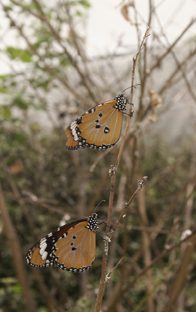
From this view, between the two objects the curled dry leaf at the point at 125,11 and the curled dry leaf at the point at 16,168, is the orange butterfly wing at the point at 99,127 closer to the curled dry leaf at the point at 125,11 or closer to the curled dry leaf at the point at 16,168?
the curled dry leaf at the point at 125,11

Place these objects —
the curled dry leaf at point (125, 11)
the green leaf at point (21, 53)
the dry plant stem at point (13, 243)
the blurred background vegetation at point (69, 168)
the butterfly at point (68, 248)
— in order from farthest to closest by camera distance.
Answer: the blurred background vegetation at point (69, 168) < the green leaf at point (21, 53) < the dry plant stem at point (13, 243) < the curled dry leaf at point (125, 11) < the butterfly at point (68, 248)

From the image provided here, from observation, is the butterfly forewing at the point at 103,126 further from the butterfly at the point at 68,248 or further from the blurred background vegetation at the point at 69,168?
the blurred background vegetation at the point at 69,168

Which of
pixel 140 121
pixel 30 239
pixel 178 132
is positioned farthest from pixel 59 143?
pixel 140 121

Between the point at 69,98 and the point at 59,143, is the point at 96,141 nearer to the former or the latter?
the point at 69,98

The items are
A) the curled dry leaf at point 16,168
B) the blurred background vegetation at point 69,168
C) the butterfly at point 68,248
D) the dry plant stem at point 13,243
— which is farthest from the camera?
the curled dry leaf at point 16,168

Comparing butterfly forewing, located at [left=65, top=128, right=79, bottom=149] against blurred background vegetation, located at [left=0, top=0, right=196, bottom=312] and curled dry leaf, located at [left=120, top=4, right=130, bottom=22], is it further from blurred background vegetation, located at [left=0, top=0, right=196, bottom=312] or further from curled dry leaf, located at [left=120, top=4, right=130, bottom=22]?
blurred background vegetation, located at [left=0, top=0, right=196, bottom=312]

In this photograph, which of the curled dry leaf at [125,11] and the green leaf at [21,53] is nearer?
the curled dry leaf at [125,11]

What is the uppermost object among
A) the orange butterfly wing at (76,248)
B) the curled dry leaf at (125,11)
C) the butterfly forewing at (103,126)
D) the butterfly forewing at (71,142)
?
the curled dry leaf at (125,11)

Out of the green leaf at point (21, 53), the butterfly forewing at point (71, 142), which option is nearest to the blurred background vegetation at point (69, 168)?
the green leaf at point (21, 53)

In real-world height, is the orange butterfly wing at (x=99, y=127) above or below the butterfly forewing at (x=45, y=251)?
above
